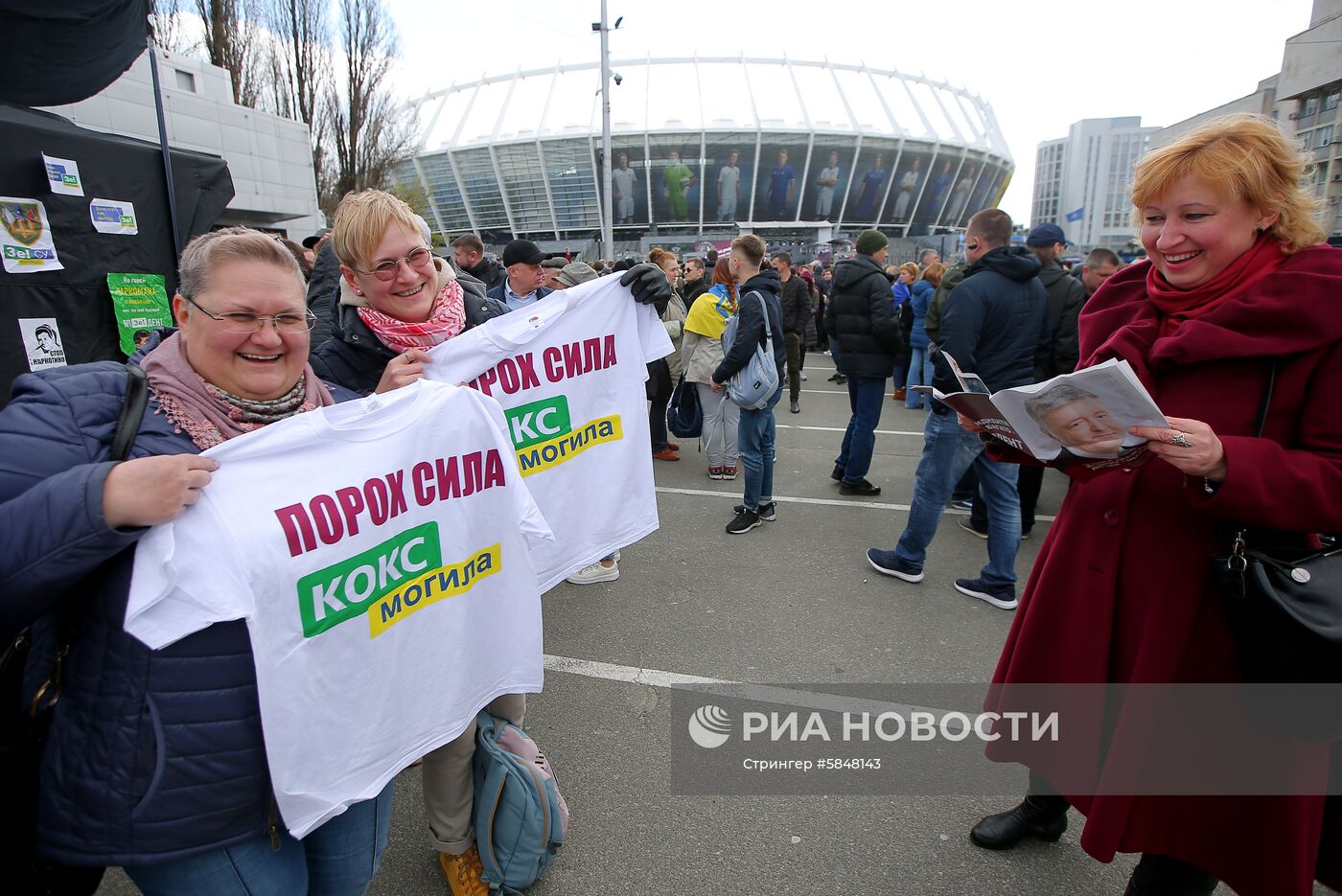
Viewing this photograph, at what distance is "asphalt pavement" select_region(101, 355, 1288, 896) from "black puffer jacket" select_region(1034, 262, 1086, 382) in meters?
1.42

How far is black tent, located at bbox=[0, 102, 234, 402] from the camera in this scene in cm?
330

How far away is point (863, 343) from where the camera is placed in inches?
239

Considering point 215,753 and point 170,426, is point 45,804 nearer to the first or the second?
point 215,753

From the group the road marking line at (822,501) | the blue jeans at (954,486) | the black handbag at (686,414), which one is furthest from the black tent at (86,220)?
the blue jeans at (954,486)

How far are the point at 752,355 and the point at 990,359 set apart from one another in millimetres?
1686

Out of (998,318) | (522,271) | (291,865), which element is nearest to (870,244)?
(998,318)

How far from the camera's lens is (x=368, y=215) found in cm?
201

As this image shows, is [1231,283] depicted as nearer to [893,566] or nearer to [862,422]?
[893,566]

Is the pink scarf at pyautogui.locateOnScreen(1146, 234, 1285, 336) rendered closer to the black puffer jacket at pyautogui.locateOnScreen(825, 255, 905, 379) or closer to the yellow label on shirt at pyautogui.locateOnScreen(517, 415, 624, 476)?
the yellow label on shirt at pyautogui.locateOnScreen(517, 415, 624, 476)

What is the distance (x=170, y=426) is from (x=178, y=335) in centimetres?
25

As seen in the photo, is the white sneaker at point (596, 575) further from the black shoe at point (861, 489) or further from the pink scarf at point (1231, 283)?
the pink scarf at point (1231, 283)

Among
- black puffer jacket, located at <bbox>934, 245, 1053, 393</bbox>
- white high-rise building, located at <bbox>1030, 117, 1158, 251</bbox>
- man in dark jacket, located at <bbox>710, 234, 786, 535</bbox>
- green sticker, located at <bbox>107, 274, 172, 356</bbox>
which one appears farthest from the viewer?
white high-rise building, located at <bbox>1030, 117, 1158, 251</bbox>

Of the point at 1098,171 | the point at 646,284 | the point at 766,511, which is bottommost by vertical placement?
the point at 766,511

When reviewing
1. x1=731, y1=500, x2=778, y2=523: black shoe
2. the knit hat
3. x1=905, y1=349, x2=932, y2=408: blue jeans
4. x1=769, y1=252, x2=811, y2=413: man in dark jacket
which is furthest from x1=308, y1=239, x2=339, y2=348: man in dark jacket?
x1=905, y1=349, x2=932, y2=408: blue jeans
